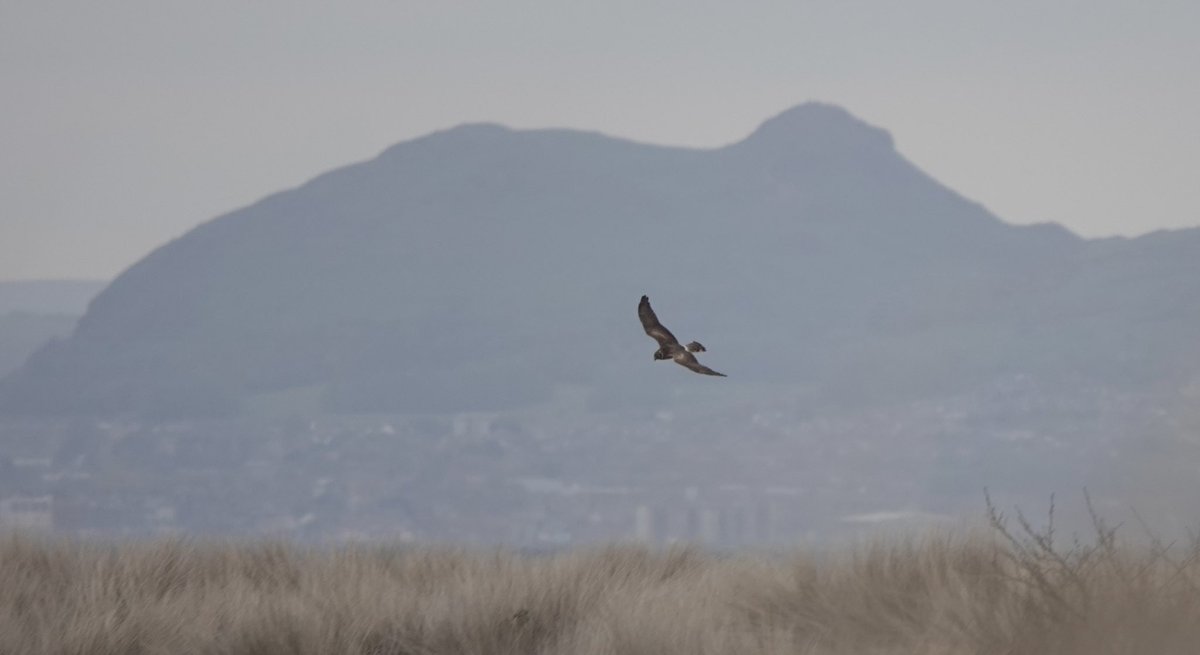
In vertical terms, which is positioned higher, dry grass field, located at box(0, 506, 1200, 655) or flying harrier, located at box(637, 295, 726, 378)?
flying harrier, located at box(637, 295, 726, 378)

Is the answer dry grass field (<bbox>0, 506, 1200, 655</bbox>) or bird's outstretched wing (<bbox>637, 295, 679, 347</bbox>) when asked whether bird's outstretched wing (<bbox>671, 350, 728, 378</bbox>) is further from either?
dry grass field (<bbox>0, 506, 1200, 655</bbox>)

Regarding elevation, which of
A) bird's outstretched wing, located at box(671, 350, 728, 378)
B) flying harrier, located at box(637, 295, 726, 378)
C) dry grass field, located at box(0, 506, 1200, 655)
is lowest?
dry grass field, located at box(0, 506, 1200, 655)

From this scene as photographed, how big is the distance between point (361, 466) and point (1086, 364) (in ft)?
266

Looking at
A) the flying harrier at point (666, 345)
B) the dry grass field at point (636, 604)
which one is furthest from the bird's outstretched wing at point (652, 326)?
the dry grass field at point (636, 604)

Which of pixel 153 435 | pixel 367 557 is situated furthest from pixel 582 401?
pixel 367 557

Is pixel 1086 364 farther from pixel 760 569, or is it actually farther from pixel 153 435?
pixel 760 569

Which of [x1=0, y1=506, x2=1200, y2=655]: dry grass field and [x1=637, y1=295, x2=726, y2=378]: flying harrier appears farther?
[x1=0, y1=506, x2=1200, y2=655]: dry grass field

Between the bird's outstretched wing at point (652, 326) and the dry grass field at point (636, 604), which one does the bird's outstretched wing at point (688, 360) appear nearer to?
the bird's outstretched wing at point (652, 326)

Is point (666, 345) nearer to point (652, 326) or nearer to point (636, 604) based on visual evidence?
point (652, 326)

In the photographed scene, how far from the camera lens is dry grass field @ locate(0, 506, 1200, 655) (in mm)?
8953

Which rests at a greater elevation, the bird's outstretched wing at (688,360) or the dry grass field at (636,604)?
the bird's outstretched wing at (688,360)

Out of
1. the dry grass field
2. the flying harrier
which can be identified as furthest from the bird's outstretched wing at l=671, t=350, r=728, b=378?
the dry grass field

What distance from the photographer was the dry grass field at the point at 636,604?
29.4 feet

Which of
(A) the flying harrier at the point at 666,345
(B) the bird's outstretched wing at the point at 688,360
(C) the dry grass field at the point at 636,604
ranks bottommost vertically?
(C) the dry grass field at the point at 636,604
